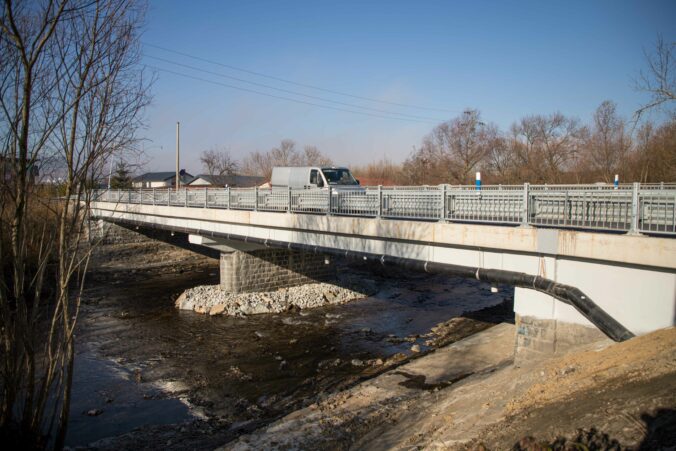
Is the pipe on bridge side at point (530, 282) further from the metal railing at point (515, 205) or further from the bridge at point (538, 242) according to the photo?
the metal railing at point (515, 205)

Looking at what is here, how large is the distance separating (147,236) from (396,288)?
2024 centimetres

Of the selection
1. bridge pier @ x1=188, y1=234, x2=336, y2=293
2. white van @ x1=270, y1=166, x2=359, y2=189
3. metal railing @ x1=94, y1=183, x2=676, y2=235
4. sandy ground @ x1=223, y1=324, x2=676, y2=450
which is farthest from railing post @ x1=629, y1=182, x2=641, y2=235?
bridge pier @ x1=188, y1=234, x2=336, y2=293

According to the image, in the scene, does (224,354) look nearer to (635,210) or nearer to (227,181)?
(635,210)

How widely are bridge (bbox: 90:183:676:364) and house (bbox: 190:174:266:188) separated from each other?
49.2m

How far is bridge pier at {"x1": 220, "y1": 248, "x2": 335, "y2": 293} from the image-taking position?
67.5 ft

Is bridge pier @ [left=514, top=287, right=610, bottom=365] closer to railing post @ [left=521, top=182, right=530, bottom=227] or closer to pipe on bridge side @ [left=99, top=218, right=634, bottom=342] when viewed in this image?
pipe on bridge side @ [left=99, top=218, right=634, bottom=342]

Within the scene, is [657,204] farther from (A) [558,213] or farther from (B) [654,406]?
(B) [654,406]

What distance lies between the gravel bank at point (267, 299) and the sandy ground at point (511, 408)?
940 centimetres

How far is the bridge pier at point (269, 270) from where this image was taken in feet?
67.5

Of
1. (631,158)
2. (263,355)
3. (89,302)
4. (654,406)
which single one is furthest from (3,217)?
(631,158)

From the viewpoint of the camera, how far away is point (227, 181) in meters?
66.4

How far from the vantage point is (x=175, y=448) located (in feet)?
28.9

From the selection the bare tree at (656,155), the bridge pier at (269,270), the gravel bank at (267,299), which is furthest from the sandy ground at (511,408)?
the bare tree at (656,155)

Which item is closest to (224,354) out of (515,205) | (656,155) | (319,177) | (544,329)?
(319,177)
